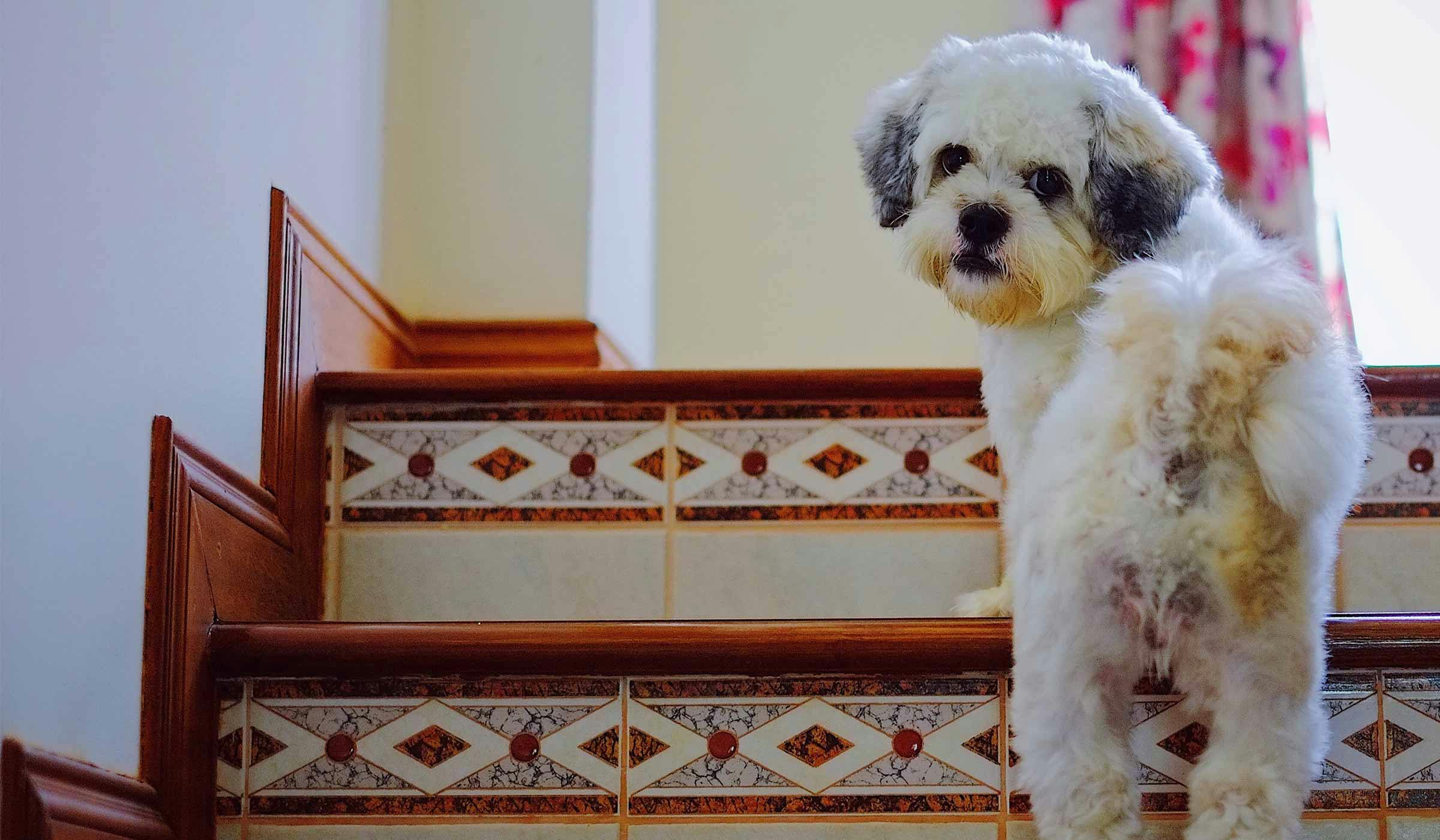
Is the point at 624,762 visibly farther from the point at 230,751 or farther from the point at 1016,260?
the point at 1016,260

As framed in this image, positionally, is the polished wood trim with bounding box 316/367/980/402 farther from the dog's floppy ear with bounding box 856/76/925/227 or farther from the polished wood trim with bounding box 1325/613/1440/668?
the polished wood trim with bounding box 1325/613/1440/668

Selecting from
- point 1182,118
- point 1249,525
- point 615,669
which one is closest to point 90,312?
point 615,669

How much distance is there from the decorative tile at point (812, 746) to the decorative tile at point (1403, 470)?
737 mm

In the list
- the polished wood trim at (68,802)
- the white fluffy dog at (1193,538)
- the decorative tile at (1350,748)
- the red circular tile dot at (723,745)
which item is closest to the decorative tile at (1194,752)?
the decorative tile at (1350,748)

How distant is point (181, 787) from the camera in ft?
4.64

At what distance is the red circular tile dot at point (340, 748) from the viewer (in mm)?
1499

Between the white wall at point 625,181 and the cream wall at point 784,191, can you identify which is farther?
the cream wall at point 784,191

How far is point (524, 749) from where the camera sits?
1.50 m

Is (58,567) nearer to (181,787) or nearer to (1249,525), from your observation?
(181,787)

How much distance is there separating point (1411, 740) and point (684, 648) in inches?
28.1

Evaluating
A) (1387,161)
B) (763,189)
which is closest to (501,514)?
(763,189)

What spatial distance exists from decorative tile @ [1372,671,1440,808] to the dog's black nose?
23.3 inches

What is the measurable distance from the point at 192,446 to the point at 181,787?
33 centimetres

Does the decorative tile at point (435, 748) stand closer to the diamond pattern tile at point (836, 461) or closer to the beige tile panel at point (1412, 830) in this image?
the diamond pattern tile at point (836, 461)
